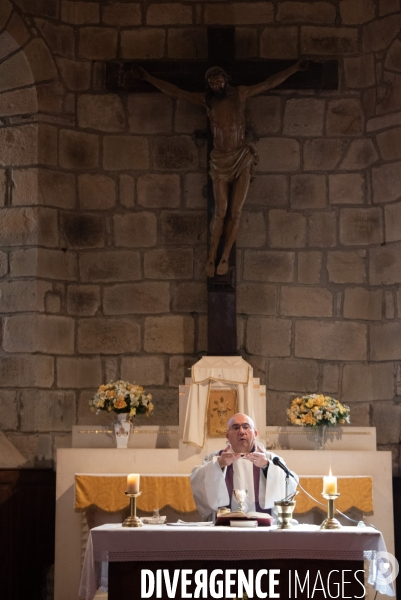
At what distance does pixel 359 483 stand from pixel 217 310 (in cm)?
197

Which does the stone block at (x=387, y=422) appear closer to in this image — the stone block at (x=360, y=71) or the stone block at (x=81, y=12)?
the stone block at (x=360, y=71)

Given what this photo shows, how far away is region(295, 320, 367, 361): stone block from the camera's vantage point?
8.80 m

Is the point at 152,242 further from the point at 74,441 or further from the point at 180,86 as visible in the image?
the point at 74,441

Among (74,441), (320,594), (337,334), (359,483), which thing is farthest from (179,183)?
(320,594)

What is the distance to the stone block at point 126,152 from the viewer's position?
9070mm

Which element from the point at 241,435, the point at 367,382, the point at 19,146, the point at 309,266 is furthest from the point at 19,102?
the point at 241,435

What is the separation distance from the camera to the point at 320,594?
16.6 feet

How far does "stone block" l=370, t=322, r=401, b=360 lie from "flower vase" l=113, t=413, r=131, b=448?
2.51 metres

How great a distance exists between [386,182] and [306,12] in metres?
1.87

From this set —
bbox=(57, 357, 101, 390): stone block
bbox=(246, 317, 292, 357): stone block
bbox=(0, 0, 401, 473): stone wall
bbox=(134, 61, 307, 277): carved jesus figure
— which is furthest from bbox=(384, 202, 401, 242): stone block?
bbox=(57, 357, 101, 390): stone block

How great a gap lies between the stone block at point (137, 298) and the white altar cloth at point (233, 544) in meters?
3.82

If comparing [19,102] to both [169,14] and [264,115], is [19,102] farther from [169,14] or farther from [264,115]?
[264,115]

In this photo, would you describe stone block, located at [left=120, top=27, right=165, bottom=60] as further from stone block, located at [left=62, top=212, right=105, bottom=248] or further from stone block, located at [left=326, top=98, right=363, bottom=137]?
stone block, located at [left=326, top=98, right=363, bottom=137]

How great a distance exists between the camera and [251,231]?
354 inches
